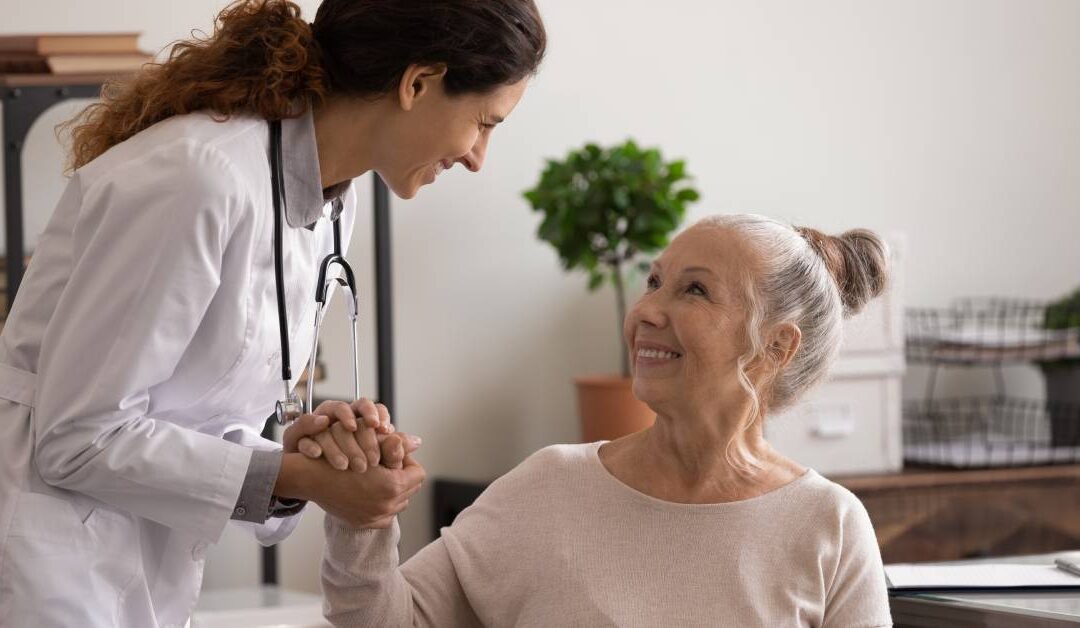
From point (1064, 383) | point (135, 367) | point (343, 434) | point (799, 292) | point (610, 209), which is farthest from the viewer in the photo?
point (1064, 383)

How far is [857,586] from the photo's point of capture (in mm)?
1456

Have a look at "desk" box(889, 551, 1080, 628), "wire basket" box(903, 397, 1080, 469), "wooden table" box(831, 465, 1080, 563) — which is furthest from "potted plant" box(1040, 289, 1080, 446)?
"desk" box(889, 551, 1080, 628)

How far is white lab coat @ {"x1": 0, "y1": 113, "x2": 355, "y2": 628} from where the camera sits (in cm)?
108

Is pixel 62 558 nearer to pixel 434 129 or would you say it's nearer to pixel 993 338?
pixel 434 129

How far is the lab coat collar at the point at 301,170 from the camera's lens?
122 centimetres

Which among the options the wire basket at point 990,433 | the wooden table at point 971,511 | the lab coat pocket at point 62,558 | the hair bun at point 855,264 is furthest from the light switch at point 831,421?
the lab coat pocket at point 62,558

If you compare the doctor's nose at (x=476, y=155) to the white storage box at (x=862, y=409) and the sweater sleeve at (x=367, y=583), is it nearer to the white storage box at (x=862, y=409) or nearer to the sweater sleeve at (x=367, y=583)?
the sweater sleeve at (x=367, y=583)

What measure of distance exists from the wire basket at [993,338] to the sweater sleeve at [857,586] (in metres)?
1.79

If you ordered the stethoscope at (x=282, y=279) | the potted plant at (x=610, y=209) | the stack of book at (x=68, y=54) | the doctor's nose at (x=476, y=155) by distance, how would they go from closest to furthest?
the stethoscope at (x=282, y=279), the doctor's nose at (x=476, y=155), the stack of book at (x=68, y=54), the potted plant at (x=610, y=209)

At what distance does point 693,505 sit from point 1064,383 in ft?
6.84

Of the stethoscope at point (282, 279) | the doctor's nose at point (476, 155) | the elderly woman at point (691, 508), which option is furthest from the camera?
the elderly woman at point (691, 508)

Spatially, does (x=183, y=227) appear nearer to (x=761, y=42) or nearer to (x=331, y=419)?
(x=331, y=419)

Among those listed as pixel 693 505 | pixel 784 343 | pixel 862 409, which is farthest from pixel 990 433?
pixel 693 505

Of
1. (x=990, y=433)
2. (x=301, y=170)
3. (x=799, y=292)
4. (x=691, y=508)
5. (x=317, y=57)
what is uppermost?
(x=317, y=57)
